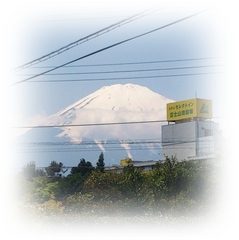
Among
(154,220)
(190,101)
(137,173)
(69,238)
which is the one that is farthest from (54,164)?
(190,101)

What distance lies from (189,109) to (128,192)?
110 ft

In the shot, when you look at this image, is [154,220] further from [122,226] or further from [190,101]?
[190,101]

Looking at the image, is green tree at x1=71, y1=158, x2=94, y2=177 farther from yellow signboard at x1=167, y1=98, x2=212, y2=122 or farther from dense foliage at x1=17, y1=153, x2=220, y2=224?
yellow signboard at x1=167, y1=98, x2=212, y2=122

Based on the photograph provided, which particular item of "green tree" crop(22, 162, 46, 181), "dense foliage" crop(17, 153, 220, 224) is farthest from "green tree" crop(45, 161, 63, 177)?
"green tree" crop(22, 162, 46, 181)

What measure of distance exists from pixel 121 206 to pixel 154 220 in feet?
20.0

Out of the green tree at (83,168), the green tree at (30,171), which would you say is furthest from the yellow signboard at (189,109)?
the green tree at (30,171)

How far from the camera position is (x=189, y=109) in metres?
52.8

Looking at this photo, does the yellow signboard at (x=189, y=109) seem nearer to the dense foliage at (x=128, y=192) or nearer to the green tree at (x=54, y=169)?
the green tree at (x=54, y=169)

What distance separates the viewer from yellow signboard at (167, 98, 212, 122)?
5147cm

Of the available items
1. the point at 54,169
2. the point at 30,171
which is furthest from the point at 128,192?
the point at 54,169

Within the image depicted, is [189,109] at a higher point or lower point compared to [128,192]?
higher

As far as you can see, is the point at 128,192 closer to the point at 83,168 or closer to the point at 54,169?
the point at 54,169

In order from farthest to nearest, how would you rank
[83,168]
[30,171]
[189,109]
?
[189,109]
[83,168]
[30,171]

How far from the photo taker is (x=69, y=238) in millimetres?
7441
